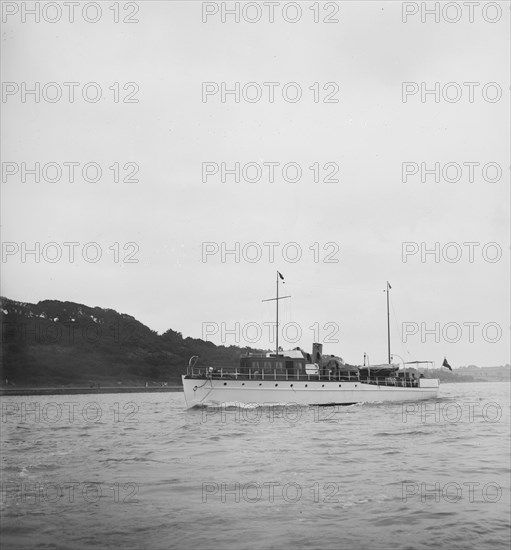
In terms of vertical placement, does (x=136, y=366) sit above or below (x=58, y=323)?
below

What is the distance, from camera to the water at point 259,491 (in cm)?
1095

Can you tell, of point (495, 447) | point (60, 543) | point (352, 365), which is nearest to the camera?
point (60, 543)

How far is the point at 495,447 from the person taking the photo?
2333cm

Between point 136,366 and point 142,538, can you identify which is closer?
point 142,538

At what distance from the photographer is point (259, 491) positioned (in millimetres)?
14633

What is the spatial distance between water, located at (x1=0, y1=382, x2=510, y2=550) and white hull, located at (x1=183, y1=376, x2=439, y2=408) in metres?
19.3

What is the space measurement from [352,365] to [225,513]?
5506cm

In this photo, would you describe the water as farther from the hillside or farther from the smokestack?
the hillside

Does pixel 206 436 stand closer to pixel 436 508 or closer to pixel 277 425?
pixel 277 425

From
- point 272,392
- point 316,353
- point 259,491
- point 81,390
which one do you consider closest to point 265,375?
point 272,392

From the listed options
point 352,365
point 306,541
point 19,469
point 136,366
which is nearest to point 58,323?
point 136,366

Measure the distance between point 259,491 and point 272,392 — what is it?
34.1 metres

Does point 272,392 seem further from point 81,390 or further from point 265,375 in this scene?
point 81,390

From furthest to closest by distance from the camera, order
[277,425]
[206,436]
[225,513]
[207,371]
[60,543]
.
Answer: [207,371] → [277,425] → [206,436] → [225,513] → [60,543]
